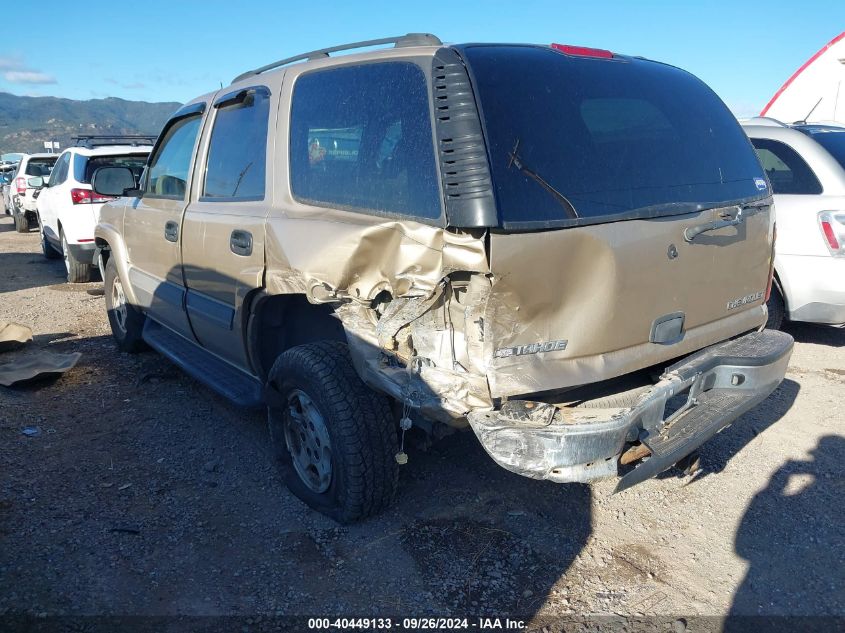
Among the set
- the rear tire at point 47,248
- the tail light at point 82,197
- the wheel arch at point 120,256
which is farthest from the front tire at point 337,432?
the rear tire at point 47,248

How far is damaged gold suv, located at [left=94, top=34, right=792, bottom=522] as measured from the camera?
235 cm

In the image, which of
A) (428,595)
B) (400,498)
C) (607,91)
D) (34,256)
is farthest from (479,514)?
(34,256)

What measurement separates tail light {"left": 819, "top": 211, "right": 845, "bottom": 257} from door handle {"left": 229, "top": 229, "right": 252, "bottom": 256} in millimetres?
4353

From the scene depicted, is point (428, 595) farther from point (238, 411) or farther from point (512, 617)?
point (238, 411)

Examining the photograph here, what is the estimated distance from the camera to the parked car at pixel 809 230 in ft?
16.5

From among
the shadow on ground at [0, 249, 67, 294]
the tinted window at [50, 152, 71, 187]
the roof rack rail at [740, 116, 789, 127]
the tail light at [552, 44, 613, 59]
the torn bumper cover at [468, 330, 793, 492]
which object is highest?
the tail light at [552, 44, 613, 59]

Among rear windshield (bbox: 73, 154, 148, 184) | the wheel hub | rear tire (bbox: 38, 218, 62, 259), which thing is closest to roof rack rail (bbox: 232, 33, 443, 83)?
the wheel hub

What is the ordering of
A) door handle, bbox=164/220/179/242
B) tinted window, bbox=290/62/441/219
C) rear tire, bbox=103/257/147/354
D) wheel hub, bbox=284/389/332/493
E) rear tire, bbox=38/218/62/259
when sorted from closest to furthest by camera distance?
tinted window, bbox=290/62/441/219, wheel hub, bbox=284/389/332/493, door handle, bbox=164/220/179/242, rear tire, bbox=103/257/147/354, rear tire, bbox=38/218/62/259

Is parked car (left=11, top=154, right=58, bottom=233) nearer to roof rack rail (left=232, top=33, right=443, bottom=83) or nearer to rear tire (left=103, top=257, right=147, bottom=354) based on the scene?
rear tire (left=103, top=257, right=147, bottom=354)

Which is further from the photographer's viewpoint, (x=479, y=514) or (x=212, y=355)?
(x=212, y=355)

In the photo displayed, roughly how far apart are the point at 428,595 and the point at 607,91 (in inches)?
89.9

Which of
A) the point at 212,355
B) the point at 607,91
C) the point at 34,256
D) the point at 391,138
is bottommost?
the point at 34,256

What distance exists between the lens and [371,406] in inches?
114

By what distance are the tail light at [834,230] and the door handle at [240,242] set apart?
14.3 ft
